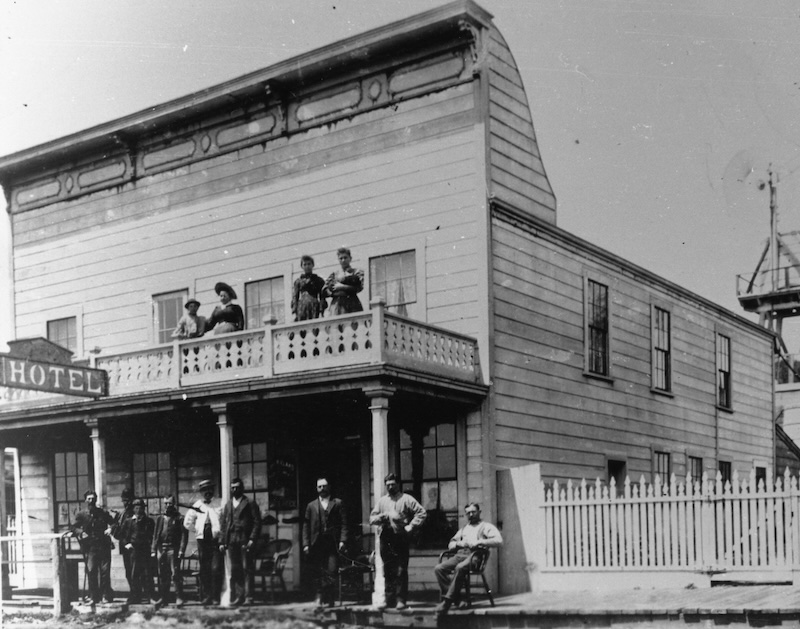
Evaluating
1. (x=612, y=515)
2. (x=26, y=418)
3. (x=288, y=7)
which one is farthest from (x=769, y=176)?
(x=26, y=418)

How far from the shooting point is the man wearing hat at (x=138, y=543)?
16125 mm

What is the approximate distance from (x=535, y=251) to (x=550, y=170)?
1.90 meters

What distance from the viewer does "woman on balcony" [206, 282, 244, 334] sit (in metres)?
17.2

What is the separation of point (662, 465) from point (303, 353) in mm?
9615

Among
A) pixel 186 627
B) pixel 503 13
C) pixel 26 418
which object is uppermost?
pixel 503 13

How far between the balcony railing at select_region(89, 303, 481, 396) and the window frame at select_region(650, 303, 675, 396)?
21.3 ft

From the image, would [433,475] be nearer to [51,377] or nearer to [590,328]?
[590,328]

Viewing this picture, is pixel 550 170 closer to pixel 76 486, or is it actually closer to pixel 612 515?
pixel 612 515

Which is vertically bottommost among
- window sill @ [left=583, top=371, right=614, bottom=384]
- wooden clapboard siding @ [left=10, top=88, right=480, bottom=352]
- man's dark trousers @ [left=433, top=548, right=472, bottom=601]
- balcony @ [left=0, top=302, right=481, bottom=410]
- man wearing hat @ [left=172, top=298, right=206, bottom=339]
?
man's dark trousers @ [left=433, top=548, right=472, bottom=601]

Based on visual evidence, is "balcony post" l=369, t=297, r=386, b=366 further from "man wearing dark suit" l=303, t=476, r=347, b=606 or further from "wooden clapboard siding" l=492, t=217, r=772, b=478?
"wooden clapboard siding" l=492, t=217, r=772, b=478

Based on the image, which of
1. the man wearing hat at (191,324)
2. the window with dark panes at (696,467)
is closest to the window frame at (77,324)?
the man wearing hat at (191,324)

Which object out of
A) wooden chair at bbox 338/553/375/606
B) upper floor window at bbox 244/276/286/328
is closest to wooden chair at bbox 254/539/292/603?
wooden chair at bbox 338/553/375/606

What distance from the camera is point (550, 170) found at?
60.6ft

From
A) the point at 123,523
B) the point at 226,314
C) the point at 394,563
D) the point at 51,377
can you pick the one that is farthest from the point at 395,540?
the point at 51,377
